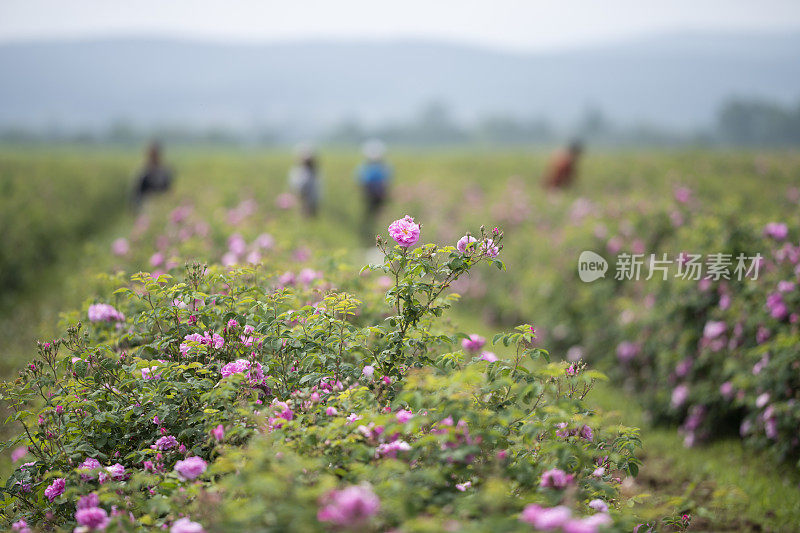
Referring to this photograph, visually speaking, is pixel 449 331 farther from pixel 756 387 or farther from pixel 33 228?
pixel 33 228

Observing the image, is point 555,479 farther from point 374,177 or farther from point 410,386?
point 374,177

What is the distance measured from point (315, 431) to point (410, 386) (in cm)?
34

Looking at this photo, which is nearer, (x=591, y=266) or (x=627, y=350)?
(x=627, y=350)

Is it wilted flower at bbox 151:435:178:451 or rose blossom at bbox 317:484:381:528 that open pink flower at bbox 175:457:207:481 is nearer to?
wilted flower at bbox 151:435:178:451

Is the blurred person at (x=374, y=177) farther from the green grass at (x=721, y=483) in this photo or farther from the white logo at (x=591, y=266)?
the green grass at (x=721, y=483)

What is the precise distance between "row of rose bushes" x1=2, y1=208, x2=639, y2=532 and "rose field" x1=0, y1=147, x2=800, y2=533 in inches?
0.4

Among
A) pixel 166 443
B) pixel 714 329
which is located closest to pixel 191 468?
pixel 166 443

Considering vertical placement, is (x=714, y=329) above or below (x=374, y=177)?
below

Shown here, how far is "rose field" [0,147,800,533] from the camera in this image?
5.76 ft

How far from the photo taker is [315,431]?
186 centimetres

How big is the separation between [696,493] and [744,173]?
15134 millimetres

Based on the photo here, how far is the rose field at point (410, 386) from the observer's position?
176 centimetres

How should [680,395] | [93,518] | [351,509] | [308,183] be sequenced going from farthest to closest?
[308,183] < [680,395] < [93,518] < [351,509]

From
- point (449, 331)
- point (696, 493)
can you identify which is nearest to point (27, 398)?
point (449, 331)
